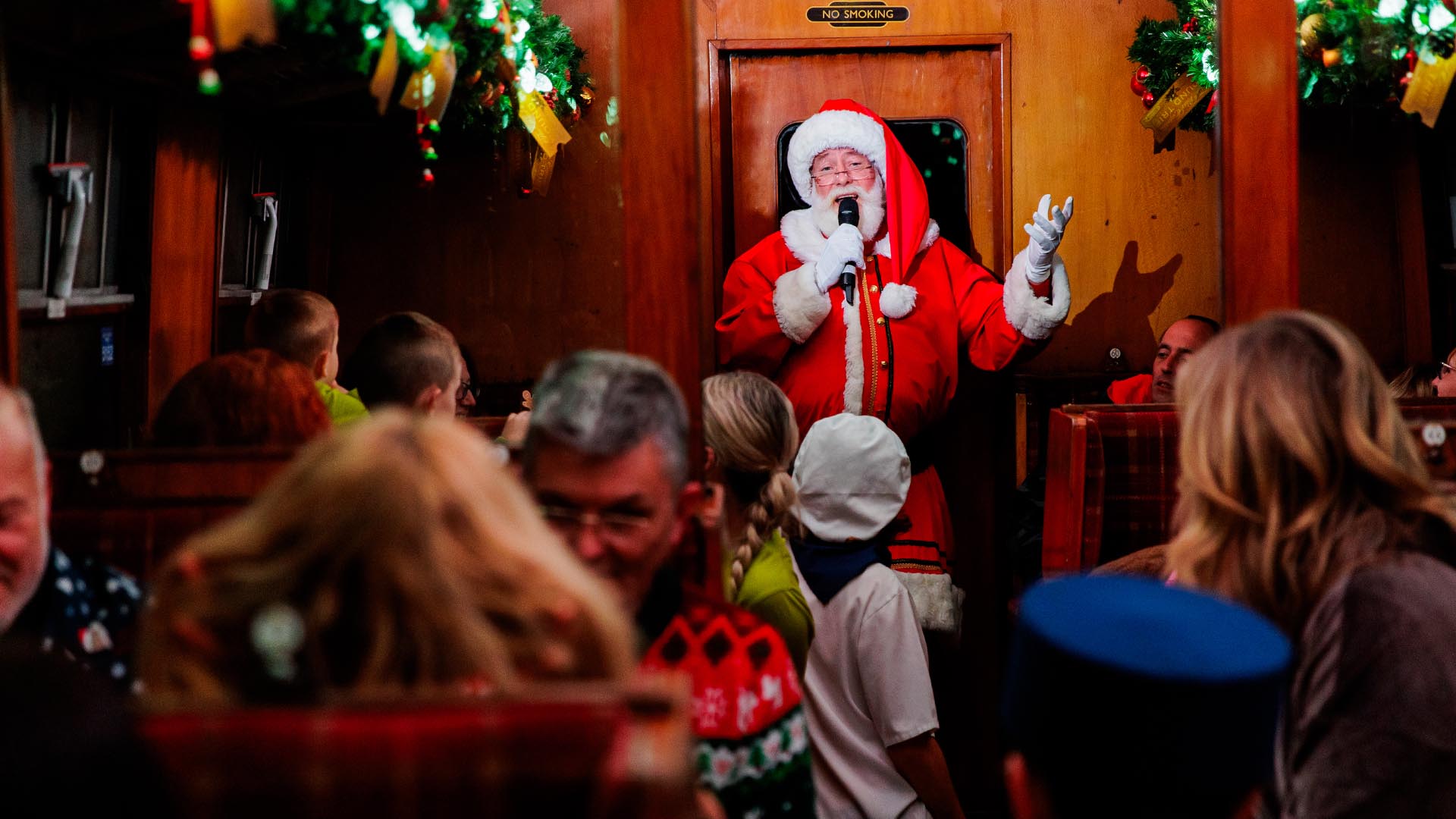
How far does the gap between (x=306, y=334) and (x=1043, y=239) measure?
1.96m

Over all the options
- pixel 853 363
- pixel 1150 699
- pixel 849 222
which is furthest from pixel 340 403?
pixel 1150 699

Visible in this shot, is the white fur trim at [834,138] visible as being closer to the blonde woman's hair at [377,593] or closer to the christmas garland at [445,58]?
the christmas garland at [445,58]

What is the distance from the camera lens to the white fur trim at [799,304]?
Answer: 3.65 metres

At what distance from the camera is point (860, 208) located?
12.5 ft

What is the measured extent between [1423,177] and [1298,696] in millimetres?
1741

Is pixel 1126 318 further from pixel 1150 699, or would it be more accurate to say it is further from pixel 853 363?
pixel 1150 699

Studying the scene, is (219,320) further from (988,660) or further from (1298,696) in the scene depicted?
(988,660)

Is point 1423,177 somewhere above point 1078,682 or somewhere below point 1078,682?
above

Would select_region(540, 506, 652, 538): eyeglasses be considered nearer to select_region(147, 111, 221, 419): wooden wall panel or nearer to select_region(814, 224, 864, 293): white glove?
select_region(147, 111, 221, 419): wooden wall panel

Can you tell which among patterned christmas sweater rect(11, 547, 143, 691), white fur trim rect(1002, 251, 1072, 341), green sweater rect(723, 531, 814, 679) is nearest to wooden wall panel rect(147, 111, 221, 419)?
patterned christmas sweater rect(11, 547, 143, 691)

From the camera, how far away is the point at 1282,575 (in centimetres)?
128

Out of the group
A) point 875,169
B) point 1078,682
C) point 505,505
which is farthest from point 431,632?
point 875,169

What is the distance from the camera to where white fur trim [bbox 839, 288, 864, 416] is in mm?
3688

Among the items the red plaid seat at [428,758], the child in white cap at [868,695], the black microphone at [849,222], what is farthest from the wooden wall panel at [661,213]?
the black microphone at [849,222]
